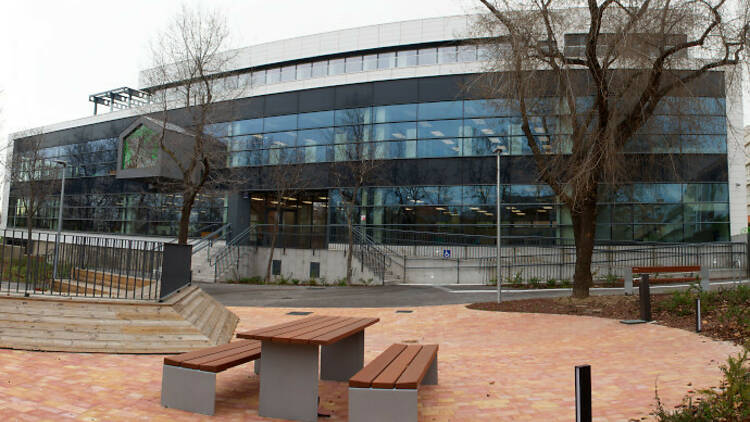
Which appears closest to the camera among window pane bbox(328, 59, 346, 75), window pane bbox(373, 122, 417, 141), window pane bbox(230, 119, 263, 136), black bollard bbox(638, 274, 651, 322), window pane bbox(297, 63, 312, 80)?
black bollard bbox(638, 274, 651, 322)

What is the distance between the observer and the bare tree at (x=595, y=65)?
1188cm

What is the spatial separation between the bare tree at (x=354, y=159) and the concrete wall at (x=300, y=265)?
1237mm

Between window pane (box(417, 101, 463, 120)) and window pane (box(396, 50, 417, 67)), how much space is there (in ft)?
14.8

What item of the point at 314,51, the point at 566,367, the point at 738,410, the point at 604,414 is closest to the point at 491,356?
the point at 566,367

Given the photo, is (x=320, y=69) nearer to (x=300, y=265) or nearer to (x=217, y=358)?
(x=300, y=265)

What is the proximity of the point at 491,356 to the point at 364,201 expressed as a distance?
19871 mm

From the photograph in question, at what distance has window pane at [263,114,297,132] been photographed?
99.5ft

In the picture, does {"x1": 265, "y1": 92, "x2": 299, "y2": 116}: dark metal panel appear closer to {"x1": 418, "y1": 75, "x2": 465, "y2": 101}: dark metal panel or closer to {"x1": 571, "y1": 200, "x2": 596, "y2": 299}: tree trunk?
{"x1": 418, "y1": 75, "x2": 465, "y2": 101}: dark metal panel

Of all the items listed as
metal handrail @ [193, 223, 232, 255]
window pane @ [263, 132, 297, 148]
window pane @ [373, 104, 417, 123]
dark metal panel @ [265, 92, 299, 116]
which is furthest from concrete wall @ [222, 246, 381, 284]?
dark metal panel @ [265, 92, 299, 116]

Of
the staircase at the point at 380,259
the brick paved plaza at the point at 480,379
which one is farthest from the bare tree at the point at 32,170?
the brick paved plaza at the point at 480,379

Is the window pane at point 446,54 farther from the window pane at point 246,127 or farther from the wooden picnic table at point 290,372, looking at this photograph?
the wooden picnic table at point 290,372

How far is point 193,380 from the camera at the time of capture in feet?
16.2

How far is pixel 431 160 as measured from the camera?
Result: 87.8 feet

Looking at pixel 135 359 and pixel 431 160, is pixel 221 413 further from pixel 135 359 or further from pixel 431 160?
pixel 431 160
